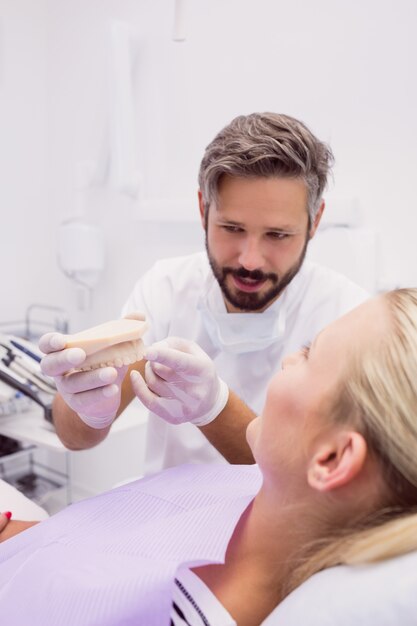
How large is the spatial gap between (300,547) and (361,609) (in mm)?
165

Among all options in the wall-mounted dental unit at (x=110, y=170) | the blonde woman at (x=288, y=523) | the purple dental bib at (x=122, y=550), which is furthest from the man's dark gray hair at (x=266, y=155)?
the wall-mounted dental unit at (x=110, y=170)

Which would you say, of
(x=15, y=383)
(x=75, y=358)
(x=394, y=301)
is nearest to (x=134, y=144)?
(x=15, y=383)

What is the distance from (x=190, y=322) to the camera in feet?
4.83

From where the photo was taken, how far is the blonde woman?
2.27 feet

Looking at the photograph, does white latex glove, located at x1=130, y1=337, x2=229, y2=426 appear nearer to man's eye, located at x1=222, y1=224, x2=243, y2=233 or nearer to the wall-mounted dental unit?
man's eye, located at x1=222, y1=224, x2=243, y2=233

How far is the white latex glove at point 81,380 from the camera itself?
2.94 ft

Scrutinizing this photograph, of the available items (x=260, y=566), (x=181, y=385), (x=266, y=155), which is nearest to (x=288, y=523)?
(x=260, y=566)

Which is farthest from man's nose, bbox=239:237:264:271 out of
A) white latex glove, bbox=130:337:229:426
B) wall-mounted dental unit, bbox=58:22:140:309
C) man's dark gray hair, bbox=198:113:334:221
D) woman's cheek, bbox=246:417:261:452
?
wall-mounted dental unit, bbox=58:22:140:309

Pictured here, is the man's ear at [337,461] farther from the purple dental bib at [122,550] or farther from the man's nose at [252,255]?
the man's nose at [252,255]

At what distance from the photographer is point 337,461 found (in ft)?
2.37

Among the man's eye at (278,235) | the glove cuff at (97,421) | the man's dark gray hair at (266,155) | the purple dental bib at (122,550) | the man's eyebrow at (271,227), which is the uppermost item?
the man's dark gray hair at (266,155)

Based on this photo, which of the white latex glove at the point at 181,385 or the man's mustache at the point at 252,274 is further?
the man's mustache at the point at 252,274

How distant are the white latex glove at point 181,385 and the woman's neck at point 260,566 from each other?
29cm

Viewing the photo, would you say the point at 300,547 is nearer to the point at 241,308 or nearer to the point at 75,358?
the point at 75,358
